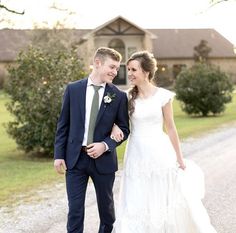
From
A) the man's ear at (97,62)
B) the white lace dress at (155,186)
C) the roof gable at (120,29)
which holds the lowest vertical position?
the white lace dress at (155,186)

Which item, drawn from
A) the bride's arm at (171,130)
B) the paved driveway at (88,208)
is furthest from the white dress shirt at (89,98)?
the paved driveway at (88,208)

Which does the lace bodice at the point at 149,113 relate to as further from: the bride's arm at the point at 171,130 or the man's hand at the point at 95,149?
the man's hand at the point at 95,149

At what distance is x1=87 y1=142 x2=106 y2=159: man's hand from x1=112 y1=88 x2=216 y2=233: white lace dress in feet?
1.85

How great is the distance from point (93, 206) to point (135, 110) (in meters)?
2.55

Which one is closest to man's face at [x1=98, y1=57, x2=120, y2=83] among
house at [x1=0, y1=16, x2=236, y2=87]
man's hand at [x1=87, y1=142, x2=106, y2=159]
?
man's hand at [x1=87, y1=142, x2=106, y2=159]

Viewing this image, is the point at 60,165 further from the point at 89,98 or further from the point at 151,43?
the point at 151,43

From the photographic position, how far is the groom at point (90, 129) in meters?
5.04

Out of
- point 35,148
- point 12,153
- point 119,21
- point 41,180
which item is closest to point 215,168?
point 41,180

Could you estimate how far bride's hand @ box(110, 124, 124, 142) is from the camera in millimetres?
5090

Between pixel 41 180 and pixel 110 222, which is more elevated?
pixel 110 222

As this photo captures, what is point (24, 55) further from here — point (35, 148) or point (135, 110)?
point (135, 110)

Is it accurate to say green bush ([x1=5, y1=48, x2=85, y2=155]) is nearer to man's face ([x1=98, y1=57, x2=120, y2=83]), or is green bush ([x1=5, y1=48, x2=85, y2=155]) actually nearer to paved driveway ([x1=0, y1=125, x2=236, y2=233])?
paved driveway ([x1=0, y1=125, x2=236, y2=233])

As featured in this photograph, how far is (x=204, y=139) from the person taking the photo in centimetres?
1580

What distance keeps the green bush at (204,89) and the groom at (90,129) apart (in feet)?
65.9
